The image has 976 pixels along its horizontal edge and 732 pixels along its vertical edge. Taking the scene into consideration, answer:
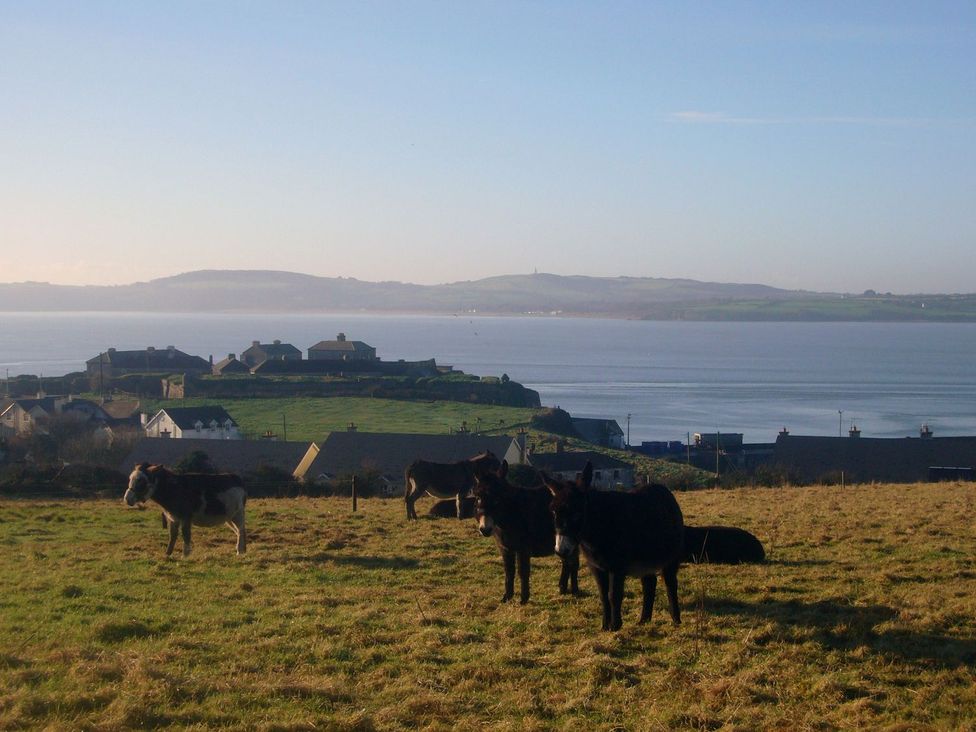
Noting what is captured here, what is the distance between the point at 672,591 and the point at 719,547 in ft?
12.8

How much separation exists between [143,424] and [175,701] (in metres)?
62.9

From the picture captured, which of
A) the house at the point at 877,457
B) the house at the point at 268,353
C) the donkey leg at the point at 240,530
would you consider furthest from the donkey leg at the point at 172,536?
the house at the point at 268,353

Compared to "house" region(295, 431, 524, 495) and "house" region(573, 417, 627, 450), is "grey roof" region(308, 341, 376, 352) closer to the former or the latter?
"house" region(573, 417, 627, 450)

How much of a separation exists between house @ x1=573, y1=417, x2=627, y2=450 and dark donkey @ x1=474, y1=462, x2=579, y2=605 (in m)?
56.8

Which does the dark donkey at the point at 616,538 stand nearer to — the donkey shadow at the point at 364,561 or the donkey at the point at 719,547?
the donkey at the point at 719,547

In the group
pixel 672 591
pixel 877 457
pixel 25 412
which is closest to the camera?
pixel 672 591

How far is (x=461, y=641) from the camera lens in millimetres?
9977

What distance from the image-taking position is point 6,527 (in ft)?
64.8

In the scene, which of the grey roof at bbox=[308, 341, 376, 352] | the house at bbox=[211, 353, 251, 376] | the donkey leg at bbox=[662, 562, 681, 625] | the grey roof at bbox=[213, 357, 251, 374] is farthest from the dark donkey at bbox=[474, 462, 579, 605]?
the grey roof at bbox=[308, 341, 376, 352]

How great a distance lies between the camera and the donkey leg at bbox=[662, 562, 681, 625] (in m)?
10.5

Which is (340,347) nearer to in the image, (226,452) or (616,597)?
(226,452)

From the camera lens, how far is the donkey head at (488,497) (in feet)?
38.8

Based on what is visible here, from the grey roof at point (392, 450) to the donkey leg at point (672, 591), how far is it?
32677mm

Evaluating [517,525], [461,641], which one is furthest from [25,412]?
[461,641]
